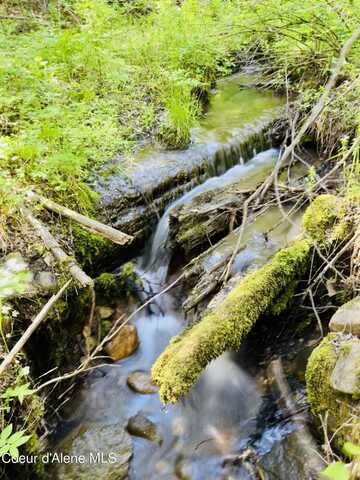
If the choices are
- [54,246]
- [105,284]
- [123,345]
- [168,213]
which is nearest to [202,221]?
[168,213]

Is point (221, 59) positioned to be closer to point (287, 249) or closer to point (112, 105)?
point (112, 105)

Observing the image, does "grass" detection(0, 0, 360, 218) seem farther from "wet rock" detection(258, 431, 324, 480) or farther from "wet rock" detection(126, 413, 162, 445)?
"wet rock" detection(258, 431, 324, 480)

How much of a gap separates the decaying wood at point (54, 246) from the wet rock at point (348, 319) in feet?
5.63

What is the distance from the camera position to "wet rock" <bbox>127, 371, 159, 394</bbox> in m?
3.54

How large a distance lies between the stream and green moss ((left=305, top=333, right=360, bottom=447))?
35cm

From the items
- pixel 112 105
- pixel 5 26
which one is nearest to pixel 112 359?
Answer: pixel 112 105

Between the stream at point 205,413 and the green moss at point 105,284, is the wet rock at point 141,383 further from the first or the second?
the green moss at point 105,284

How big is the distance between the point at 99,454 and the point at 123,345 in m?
1.04

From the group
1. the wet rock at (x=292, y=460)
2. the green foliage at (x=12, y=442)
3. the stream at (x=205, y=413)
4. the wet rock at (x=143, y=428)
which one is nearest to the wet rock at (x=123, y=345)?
the stream at (x=205, y=413)

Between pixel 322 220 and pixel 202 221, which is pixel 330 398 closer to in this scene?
pixel 322 220

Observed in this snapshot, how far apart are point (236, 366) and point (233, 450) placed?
0.66m

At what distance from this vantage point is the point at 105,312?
400 cm

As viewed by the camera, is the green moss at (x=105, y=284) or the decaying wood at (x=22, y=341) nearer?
the decaying wood at (x=22, y=341)

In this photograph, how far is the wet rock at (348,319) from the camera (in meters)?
2.30
